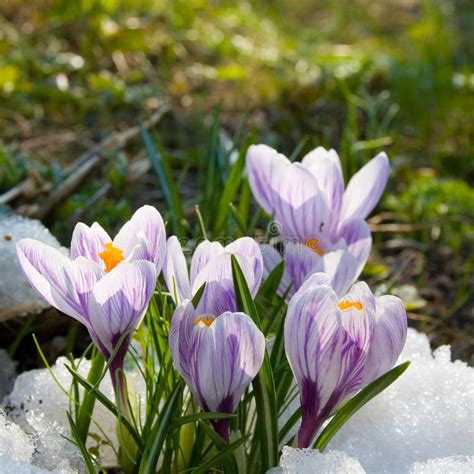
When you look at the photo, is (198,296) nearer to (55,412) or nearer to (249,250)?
(249,250)

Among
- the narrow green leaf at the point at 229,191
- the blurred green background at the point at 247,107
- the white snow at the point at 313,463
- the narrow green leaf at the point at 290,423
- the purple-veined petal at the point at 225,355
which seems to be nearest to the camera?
the purple-veined petal at the point at 225,355

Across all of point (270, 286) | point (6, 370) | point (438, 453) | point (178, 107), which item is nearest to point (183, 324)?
point (270, 286)

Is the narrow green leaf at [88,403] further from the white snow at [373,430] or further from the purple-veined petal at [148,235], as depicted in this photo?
the purple-veined petal at [148,235]

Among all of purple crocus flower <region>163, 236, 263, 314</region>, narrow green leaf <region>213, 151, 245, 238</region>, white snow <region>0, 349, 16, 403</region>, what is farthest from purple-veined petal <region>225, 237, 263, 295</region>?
white snow <region>0, 349, 16, 403</region>

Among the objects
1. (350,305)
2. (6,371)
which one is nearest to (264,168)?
(350,305)

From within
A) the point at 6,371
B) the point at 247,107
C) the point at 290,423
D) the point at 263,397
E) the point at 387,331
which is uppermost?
the point at 387,331

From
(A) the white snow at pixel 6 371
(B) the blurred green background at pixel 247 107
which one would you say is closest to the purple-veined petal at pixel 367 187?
(B) the blurred green background at pixel 247 107

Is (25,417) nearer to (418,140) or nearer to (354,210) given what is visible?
(354,210)
